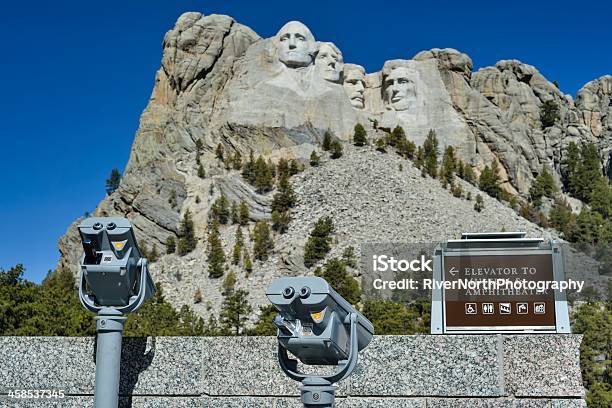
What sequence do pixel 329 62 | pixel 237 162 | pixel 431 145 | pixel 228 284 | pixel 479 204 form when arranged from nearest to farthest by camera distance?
pixel 228 284 < pixel 479 204 < pixel 237 162 < pixel 329 62 < pixel 431 145

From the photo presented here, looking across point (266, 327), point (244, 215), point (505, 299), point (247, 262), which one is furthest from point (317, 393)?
point (244, 215)

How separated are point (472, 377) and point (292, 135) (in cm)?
6154

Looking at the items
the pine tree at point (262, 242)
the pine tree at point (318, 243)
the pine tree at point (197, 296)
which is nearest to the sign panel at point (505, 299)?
the pine tree at point (318, 243)

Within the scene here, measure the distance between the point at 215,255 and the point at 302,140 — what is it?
15763 mm

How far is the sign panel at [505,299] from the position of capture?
7.52 m

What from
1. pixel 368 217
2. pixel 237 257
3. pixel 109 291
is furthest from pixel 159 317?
pixel 109 291

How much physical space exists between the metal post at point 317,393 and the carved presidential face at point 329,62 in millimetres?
66319

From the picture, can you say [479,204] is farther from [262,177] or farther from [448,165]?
[262,177]

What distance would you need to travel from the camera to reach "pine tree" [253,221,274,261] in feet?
183

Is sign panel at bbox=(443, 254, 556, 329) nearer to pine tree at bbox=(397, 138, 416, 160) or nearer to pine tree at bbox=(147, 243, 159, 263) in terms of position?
pine tree at bbox=(147, 243, 159, 263)

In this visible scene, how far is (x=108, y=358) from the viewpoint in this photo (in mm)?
5621

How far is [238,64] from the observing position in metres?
73.4

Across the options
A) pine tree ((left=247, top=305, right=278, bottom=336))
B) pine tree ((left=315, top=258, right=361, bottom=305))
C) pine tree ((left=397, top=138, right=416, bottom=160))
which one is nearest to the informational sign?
pine tree ((left=247, top=305, right=278, bottom=336))

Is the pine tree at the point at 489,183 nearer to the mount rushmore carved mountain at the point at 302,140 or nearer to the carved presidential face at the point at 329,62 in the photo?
the mount rushmore carved mountain at the point at 302,140
